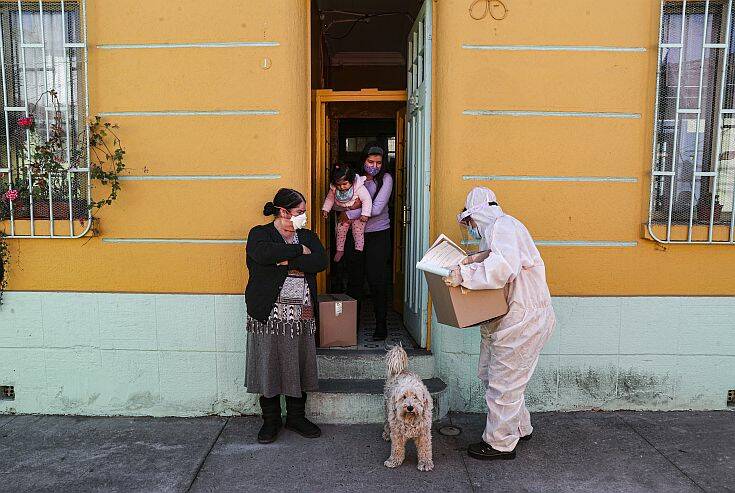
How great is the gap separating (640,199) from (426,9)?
2.30 m

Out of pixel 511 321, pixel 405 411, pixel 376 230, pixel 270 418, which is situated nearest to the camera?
pixel 405 411

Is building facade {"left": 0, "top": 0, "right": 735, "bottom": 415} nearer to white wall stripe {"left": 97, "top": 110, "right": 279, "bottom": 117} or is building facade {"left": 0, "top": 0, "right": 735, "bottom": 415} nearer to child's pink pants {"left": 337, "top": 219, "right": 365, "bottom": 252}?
white wall stripe {"left": 97, "top": 110, "right": 279, "bottom": 117}

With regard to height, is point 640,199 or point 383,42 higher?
point 383,42

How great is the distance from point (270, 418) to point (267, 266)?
1.14 m

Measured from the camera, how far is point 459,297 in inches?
137

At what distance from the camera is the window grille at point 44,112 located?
14.5 feet

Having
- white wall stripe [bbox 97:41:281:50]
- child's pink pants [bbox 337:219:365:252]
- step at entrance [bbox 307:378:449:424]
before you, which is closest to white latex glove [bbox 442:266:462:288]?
step at entrance [bbox 307:378:449:424]

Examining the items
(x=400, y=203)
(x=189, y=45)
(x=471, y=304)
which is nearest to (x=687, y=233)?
(x=471, y=304)

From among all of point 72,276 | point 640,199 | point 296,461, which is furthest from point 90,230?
point 640,199

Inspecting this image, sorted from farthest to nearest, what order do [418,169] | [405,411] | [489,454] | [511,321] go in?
[418,169]
[489,454]
[511,321]
[405,411]

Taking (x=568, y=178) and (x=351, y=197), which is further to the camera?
(x=351, y=197)

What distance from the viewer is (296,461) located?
3.75m

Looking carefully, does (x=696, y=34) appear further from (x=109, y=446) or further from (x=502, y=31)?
(x=109, y=446)

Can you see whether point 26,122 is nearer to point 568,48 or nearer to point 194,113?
point 194,113
